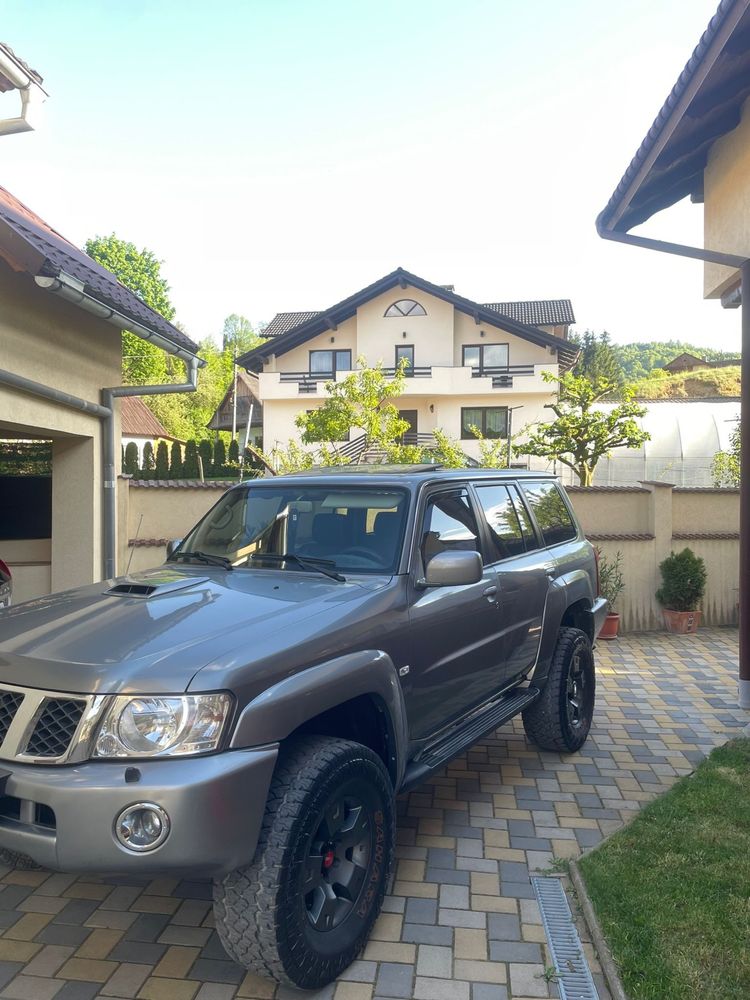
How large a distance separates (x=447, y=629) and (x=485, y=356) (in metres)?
31.6

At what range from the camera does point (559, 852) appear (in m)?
3.89

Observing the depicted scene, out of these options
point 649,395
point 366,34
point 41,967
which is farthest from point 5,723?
point 649,395

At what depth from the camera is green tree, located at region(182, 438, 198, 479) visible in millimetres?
26953

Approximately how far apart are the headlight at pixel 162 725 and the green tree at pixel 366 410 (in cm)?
1050

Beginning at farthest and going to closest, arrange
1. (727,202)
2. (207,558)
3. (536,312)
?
(536,312), (727,202), (207,558)

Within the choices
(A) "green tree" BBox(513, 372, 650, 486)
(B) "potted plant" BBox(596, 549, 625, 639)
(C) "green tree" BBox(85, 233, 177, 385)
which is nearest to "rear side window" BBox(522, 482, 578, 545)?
(B) "potted plant" BBox(596, 549, 625, 639)

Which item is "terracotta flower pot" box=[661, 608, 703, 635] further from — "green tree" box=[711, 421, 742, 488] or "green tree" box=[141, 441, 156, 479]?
"green tree" box=[141, 441, 156, 479]

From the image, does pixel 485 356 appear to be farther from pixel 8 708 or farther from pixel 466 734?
pixel 8 708

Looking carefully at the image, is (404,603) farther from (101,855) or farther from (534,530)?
(534,530)

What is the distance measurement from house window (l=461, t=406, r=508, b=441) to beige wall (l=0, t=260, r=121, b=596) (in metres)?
26.4

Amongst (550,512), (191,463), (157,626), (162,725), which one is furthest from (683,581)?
(191,463)

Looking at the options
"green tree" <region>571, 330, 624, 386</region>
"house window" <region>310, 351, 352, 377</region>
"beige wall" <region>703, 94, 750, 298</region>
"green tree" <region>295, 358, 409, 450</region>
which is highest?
"green tree" <region>571, 330, 624, 386</region>

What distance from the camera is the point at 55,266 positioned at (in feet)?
20.8

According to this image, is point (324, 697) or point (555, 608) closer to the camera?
point (324, 697)
